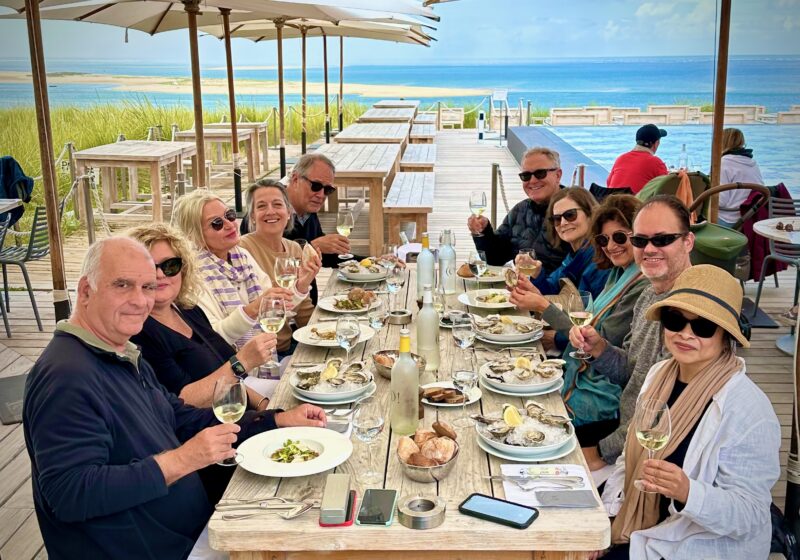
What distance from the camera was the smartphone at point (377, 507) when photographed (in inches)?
71.8

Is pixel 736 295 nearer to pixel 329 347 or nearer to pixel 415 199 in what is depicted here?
pixel 329 347

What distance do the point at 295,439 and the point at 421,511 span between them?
1.65 feet

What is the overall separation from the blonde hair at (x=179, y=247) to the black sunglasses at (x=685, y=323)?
5.24 feet

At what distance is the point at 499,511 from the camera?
1860 mm

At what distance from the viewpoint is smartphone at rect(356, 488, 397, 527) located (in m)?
1.82

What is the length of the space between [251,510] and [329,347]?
1.24 meters

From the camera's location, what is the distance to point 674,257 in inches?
105

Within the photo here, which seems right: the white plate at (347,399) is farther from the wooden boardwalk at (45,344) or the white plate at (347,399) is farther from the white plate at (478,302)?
the wooden boardwalk at (45,344)

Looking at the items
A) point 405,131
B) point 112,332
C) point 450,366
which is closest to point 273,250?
point 450,366

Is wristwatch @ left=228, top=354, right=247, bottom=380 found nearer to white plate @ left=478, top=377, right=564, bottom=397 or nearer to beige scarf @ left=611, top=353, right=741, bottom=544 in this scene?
white plate @ left=478, top=377, right=564, bottom=397

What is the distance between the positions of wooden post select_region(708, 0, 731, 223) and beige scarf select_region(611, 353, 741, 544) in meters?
2.70

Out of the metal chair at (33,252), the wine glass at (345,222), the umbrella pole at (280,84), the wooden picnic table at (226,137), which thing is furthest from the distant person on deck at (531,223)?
the umbrella pole at (280,84)

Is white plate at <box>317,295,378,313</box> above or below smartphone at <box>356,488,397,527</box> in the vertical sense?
below

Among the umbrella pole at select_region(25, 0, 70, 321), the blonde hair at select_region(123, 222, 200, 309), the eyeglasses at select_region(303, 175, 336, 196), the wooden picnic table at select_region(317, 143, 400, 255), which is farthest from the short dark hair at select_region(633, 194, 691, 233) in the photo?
the wooden picnic table at select_region(317, 143, 400, 255)
